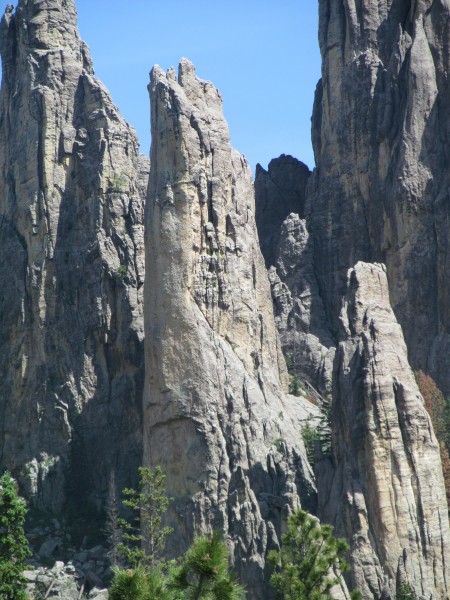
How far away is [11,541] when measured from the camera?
4616 centimetres

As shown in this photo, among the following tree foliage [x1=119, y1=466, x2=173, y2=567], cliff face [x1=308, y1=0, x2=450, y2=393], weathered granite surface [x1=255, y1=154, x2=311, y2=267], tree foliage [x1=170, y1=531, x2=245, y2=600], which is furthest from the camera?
weathered granite surface [x1=255, y1=154, x2=311, y2=267]

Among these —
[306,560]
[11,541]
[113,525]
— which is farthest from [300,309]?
[306,560]

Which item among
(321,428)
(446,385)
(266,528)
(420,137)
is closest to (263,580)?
(266,528)

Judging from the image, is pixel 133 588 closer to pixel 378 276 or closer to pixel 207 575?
pixel 207 575

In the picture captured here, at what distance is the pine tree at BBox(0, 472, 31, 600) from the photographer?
45281 millimetres

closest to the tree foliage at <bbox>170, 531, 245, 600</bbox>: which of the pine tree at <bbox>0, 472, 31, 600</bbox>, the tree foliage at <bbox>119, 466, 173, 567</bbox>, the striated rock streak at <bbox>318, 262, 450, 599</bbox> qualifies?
the pine tree at <bbox>0, 472, 31, 600</bbox>

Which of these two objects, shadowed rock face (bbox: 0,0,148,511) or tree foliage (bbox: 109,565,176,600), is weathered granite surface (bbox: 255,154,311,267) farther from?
tree foliage (bbox: 109,565,176,600)

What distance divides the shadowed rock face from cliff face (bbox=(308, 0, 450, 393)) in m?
10.0

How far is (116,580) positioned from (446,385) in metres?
40.2

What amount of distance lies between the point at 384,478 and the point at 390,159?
23630 millimetres

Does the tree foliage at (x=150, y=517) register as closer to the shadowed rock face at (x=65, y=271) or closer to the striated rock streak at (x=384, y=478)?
the striated rock streak at (x=384, y=478)

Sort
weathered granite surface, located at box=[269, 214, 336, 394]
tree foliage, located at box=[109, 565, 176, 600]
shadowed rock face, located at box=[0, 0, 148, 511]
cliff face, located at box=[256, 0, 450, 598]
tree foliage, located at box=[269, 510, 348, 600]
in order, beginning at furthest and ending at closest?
weathered granite surface, located at box=[269, 214, 336, 394] < shadowed rock face, located at box=[0, 0, 148, 511] < cliff face, located at box=[256, 0, 450, 598] < tree foliage, located at box=[269, 510, 348, 600] < tree foliage, located at box=[109, 565, 176, 600]

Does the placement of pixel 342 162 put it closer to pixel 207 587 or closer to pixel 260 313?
pixel 260 313

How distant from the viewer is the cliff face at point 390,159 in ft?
241
